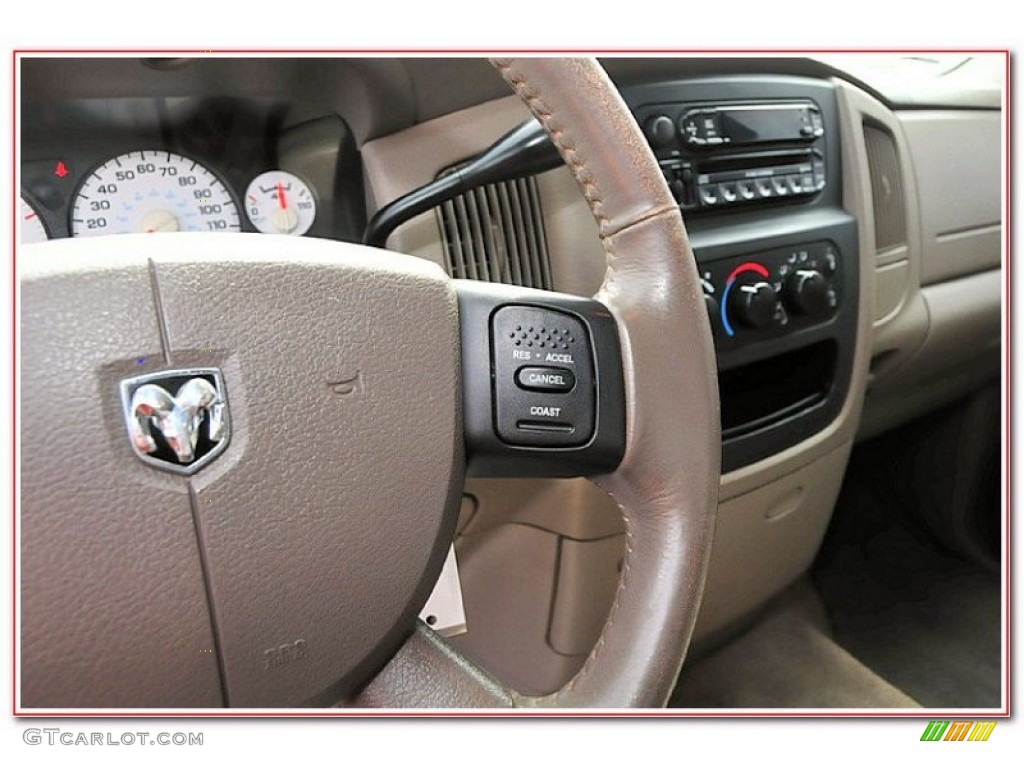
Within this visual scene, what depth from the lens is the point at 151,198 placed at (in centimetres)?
69

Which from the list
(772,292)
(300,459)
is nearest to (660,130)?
(772,292)

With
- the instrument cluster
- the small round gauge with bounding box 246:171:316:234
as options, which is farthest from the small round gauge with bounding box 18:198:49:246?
the small round gauge with bounding box 246:171:316:234

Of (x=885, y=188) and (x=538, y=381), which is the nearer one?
(x=538, y=381)

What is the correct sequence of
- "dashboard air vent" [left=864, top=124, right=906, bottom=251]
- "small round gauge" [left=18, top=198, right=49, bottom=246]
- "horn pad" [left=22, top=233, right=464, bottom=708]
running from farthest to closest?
"dashboard air vent" [left=864, top=124, right=906, bottom=251]
"small round gauge" [left=18, top=198, right=49, bottom=246]
"horn pad" [left=22, top=233, right=464, bottom=708]

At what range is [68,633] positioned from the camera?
42 cm

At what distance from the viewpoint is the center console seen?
0.80 metres

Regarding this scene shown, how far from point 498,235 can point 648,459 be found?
0.91 feet

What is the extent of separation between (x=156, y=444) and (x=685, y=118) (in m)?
0.55

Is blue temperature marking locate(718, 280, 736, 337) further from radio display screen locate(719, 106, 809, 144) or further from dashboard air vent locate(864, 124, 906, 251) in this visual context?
dashboard air vent locate(864, 124, 906, 251)

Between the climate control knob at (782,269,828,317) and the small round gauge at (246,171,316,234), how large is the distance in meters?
0.44

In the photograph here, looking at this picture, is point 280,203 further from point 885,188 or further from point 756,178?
point 885,188
